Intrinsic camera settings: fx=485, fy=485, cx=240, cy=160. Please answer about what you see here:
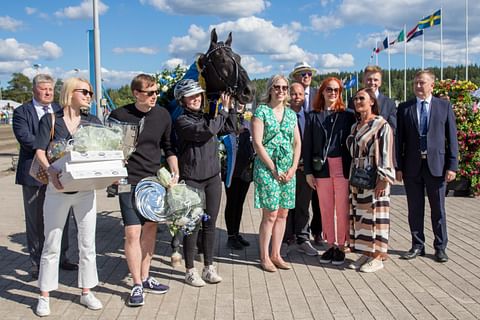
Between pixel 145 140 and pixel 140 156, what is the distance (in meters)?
0.15

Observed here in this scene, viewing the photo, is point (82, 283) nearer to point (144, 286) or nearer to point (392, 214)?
point (144, 286)

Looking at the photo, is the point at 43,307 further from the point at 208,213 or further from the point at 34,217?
the point at 208,213

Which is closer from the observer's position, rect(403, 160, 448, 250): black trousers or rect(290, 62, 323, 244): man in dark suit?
rect(403, 160, 448, 250): black trousers

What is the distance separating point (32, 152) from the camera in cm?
464

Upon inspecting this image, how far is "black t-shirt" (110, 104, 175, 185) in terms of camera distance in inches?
162

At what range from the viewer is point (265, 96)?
4.88 m

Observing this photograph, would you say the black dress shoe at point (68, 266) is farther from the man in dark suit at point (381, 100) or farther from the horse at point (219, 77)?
the man in dark suit at point (381, 100)

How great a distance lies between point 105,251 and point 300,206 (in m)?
2.40

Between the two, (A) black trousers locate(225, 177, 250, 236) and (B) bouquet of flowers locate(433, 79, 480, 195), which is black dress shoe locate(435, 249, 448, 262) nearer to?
(A) black trousers locate(225, 177, 250, 236)

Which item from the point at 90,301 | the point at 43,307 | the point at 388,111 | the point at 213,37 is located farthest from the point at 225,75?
the point at 43,307

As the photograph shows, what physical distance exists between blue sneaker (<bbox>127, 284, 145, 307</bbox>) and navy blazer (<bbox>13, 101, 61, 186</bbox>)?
1456mm

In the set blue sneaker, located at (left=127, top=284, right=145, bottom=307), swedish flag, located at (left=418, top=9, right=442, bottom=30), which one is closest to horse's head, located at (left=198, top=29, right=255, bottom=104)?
blue sneaker, located at (left=127, top=284, right=145, bottom=307)

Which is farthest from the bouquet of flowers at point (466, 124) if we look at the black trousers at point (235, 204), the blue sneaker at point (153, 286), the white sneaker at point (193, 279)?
the blue sneaker at point (153, 286)

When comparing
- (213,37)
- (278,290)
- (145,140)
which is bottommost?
(278,290)
